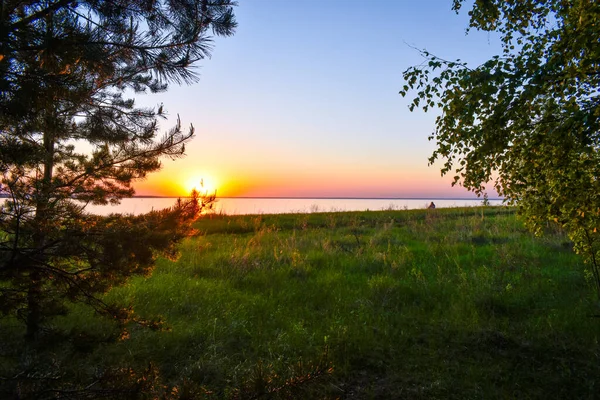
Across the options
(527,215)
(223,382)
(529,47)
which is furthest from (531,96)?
(223,382)

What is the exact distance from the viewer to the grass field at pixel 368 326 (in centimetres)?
407

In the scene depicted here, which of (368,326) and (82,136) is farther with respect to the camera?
(368,326)

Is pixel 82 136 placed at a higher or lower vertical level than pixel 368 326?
higher

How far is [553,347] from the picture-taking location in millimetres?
4805

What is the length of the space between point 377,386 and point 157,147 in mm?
3986

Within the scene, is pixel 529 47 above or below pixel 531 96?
above

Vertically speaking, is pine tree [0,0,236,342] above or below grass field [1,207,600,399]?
above

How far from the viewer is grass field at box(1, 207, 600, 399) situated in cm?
407

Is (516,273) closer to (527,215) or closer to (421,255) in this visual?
(421,255)

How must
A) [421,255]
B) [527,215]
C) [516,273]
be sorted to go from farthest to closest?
[421,255]
[516,273]
[527,215]

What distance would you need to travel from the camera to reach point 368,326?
18.0 ft

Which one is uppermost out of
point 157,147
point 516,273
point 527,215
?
point 157,147

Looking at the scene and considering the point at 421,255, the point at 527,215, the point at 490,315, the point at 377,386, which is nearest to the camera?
the point at 377,386

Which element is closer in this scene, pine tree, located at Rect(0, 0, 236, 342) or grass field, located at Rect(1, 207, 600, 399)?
pine tree, located at Rect(0, 0, 236, 342)
